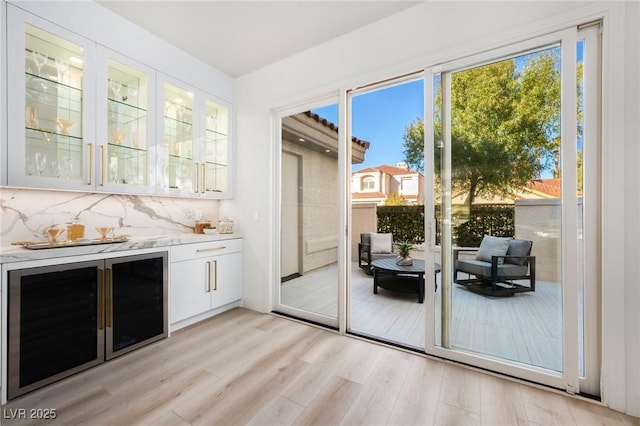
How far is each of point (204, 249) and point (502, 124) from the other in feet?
9.53

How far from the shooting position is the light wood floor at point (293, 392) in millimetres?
1568

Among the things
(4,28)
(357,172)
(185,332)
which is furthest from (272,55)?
(185,332)

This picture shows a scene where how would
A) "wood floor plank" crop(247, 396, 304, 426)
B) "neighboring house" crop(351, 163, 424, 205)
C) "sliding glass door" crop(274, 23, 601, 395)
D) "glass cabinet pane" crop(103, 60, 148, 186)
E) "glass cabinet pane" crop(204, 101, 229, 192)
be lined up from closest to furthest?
"wood floor plank" crop(247, 396, 304, 426), "sliding glass door" crop(274, 23, 601, 395), "glass cabinet pane" crop(103, 60, 148, 186), "neighboring house" crop(351, 163, 424, 205), "glass cabinet pane" crop(204, 101, 229, 192)

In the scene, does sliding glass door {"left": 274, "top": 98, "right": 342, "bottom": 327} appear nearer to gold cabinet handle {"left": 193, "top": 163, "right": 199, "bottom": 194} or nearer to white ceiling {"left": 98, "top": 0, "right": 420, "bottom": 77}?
white ceiling {"left": 98, "top": 0, "right": 420, "bottom": 77}

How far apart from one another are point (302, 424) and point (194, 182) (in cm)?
255

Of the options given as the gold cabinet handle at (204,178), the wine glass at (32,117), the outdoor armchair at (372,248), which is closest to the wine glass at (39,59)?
the wine glass at (32,117)

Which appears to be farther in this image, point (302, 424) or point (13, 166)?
point (13, 166)

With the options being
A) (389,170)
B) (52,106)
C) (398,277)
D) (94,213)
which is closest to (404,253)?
(389,170)

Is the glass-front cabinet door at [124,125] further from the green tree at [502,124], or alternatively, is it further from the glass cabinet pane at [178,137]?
the green tree at [502,124]

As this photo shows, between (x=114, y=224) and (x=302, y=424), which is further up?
(x=114, y=224)

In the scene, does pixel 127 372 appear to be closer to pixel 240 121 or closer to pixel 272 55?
pixel 240 121

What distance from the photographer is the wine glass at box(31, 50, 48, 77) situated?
6.66ft

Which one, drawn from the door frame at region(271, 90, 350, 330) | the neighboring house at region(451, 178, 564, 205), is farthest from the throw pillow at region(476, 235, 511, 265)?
the door frame at region(271, 90, 350, 330)

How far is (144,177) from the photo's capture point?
2.68 metres
